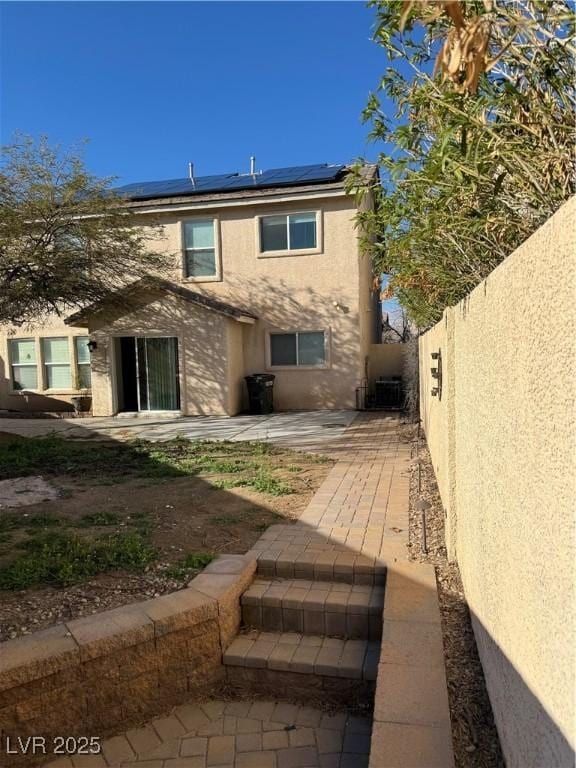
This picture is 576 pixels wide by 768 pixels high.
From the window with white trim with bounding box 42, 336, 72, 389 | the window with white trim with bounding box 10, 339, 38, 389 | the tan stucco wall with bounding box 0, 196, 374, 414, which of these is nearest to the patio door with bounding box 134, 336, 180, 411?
the tan stucco wall with bounding box 0, 196, 374, 414

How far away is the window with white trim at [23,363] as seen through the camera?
57.8 ft

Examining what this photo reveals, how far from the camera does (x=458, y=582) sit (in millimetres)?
3840

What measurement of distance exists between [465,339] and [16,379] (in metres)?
18.1

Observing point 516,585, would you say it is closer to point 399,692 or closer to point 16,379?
point 399,692

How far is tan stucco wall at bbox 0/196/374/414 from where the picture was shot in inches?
589

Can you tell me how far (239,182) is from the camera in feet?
56.5

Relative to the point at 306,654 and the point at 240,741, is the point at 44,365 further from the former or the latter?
the point at 240,741

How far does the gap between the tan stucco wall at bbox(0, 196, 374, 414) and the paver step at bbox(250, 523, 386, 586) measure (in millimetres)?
10220

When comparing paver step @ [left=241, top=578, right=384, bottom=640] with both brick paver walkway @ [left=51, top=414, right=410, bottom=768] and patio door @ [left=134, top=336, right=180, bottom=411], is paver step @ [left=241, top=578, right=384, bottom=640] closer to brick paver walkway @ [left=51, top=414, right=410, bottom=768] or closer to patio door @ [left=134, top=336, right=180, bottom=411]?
brick paver walkway @ [left=51, top=414, right=410, bottom=768]

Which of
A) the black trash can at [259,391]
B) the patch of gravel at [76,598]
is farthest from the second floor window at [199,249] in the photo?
the patch of gravel at [76,598]

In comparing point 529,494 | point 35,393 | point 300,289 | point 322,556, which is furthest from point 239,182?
point 529,494

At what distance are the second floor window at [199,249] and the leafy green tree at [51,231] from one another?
167 inches

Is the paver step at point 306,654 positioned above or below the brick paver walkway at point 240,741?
above

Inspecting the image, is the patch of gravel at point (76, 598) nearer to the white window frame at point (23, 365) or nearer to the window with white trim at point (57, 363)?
the window with white trim at point (57, 363)
